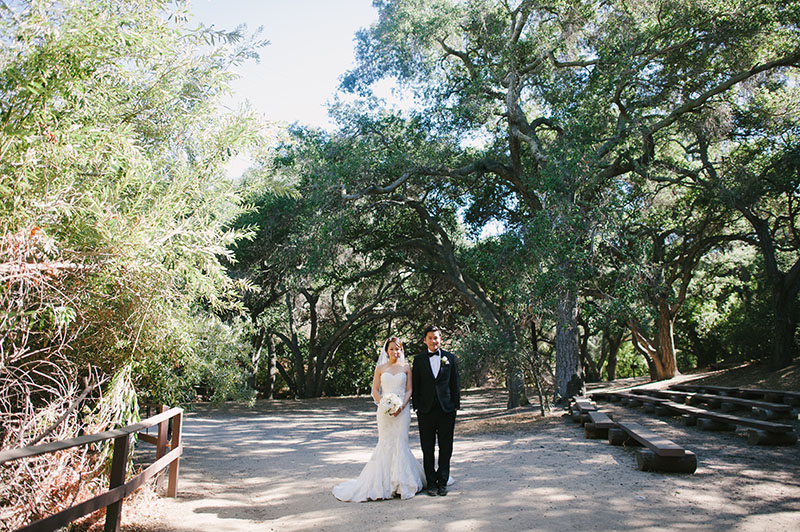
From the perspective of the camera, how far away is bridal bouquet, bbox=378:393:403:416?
223 inches

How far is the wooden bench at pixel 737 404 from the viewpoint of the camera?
866cm

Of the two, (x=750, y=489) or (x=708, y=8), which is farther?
(x=708, y=8)

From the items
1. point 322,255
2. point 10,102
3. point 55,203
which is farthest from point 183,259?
point 322,255

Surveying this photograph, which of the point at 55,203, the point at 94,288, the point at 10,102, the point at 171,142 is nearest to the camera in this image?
the point at 55,203

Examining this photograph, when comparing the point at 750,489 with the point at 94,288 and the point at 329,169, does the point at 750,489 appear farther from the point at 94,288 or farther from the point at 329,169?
the point at 329,169

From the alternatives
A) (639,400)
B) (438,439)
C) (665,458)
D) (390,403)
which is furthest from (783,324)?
(390,403)

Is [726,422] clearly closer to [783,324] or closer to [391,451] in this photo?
[391,451]

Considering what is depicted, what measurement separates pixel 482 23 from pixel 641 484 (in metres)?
12.0

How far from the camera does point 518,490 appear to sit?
5.35m

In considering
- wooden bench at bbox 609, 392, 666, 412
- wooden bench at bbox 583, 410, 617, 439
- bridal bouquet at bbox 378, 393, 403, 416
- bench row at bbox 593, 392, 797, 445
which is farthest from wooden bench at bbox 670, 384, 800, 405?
bridal bouquet at bbox 378, 393, 403, 416

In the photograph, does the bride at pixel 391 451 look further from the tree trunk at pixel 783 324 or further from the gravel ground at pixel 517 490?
the tree trunk at pixel 783 324

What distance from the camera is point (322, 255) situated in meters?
13.9

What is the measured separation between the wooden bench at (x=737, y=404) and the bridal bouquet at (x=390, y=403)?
6503mm

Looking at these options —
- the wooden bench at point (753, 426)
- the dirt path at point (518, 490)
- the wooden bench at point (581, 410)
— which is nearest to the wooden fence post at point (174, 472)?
the dirt path at point (518, 490)
